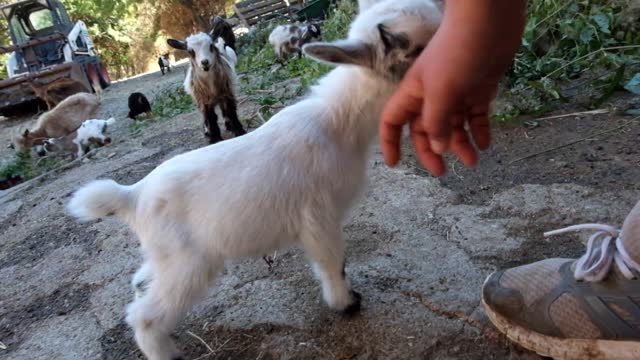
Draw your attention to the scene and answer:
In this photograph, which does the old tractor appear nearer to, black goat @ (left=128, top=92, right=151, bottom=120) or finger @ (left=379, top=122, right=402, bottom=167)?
black goat @ (left=128, top=92, right=151, bottom=120)

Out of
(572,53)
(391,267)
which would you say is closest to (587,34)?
(572,53)

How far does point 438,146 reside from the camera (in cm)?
94

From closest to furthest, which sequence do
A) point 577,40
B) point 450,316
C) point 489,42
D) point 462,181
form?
point 489,42 → point 450,316 → point 462,181 → point 577,40

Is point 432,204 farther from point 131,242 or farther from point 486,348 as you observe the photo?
point 131,242

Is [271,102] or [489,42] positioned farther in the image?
[271,102]

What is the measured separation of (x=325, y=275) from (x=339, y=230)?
168 millimetres

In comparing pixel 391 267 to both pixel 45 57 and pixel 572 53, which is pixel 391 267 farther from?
pixel 45 57

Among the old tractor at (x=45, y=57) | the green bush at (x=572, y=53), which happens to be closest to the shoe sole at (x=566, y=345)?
the green bush at (x=572, y=53)

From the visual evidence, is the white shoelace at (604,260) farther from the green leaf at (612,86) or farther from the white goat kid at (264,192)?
the green leaf at (612,86)

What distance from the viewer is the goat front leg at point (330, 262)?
1.67 meters

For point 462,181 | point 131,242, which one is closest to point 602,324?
point 462,181

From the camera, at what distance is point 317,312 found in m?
1.86

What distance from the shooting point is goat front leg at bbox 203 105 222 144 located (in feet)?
14.8

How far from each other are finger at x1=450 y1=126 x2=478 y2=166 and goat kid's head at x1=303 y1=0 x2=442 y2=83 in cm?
55
